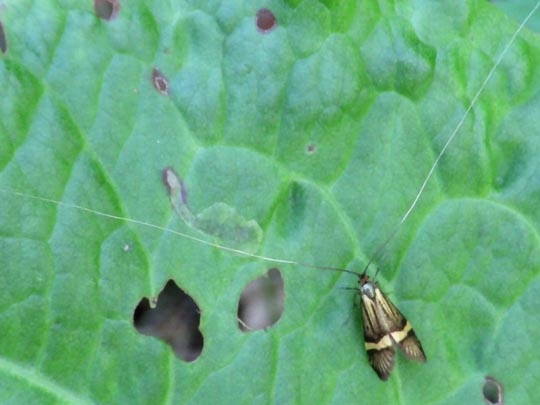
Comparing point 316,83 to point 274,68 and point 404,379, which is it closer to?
point 274,68

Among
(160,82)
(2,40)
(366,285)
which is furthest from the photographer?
(366,285)

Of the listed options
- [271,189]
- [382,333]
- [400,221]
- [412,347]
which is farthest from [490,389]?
[271,189]

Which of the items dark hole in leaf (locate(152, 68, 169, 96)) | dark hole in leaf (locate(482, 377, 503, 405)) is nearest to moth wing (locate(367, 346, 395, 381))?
dark hole in leaf (locate(482, 377, 503, 405))

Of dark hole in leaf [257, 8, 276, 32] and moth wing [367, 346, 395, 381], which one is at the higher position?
dark hole in leaf [257, 8, 276, 32]

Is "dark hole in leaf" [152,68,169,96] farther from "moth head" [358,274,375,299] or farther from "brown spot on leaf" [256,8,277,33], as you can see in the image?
"moth head" [358,274,375,299]

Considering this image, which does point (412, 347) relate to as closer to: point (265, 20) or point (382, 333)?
point (382, 333)

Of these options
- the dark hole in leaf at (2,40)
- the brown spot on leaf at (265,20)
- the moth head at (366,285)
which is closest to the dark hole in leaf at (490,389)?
the moth head at (366,285)
